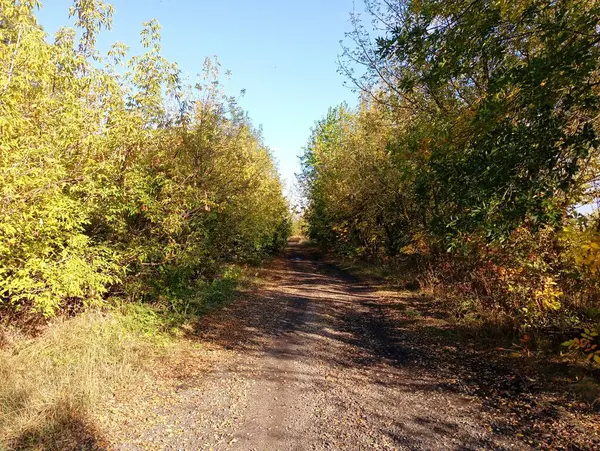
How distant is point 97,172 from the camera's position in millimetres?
7184

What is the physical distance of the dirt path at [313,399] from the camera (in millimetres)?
4293

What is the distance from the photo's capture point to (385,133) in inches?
652

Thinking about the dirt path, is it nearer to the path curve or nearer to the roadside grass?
the path curve

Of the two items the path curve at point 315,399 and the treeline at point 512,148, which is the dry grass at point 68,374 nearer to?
the path curve at point 315,399

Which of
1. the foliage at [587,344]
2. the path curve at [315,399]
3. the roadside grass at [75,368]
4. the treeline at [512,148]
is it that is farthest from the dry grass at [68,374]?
the foliage at [587,344]

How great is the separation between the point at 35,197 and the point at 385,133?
46.0 ft

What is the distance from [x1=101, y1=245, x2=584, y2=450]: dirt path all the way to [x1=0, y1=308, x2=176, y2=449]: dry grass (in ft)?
1.94

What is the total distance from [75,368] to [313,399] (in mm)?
3403

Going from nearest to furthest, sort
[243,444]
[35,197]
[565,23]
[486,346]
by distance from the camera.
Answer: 1. [243,444]
2. [565,23]
3. [35,197]
4. [486,346]

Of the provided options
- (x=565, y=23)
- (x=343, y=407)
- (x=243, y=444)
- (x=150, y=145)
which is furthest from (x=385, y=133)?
(x=243, y=444)

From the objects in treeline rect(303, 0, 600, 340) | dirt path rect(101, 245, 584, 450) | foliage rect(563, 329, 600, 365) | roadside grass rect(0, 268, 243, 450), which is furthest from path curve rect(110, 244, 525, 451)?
treeline rect(303, 0, 600, 340)

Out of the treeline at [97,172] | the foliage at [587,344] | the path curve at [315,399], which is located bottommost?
the path curve at [315,399]

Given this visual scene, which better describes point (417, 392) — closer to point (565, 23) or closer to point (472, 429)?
point (472, 429)

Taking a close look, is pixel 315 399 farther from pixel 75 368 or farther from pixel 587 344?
pixel 587 344
